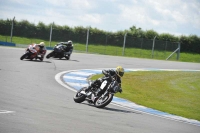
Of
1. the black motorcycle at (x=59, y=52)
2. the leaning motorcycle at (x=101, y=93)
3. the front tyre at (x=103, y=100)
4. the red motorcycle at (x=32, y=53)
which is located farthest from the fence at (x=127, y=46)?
the front tyre at (x=103, y=100)

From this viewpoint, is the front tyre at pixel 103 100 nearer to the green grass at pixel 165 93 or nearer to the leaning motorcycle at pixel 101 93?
the leaning motorcycle at pixel 101 93

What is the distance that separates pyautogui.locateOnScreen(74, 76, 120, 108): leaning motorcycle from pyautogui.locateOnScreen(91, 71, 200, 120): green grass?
235 centimetres

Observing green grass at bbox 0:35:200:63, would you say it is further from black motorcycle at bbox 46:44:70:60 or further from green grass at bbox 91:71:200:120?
green grass at bbox 91:71:200:120

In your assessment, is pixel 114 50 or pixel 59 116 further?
pixel 114 50

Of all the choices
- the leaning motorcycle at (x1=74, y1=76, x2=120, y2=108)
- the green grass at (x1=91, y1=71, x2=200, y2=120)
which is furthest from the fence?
the leaning motorcycle at (x1=74, y1=76, x2=120, y2=108)

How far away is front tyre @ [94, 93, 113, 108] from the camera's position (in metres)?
12.3

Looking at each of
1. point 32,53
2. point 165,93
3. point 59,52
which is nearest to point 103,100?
→ point 165,93

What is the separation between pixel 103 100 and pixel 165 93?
22.5 ft

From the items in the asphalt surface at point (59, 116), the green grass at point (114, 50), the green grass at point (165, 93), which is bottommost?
the green grass at point (165, 93)

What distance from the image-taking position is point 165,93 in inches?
739

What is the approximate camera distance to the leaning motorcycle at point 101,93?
1233 cm

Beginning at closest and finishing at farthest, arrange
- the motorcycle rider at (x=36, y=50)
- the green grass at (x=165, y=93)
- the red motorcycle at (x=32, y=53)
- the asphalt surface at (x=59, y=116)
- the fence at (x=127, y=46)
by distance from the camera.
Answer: the asphalt surface at (x=59, y=116)
the green grass at (x=165, y=93)
the red motorcycle at (x=32, y=53)
the motorcycle rider at (x=36, y=50)
the fence at (x=127, y=46)

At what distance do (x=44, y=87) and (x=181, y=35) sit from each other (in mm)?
44533

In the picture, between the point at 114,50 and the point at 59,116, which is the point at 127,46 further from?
the point at 59,116
